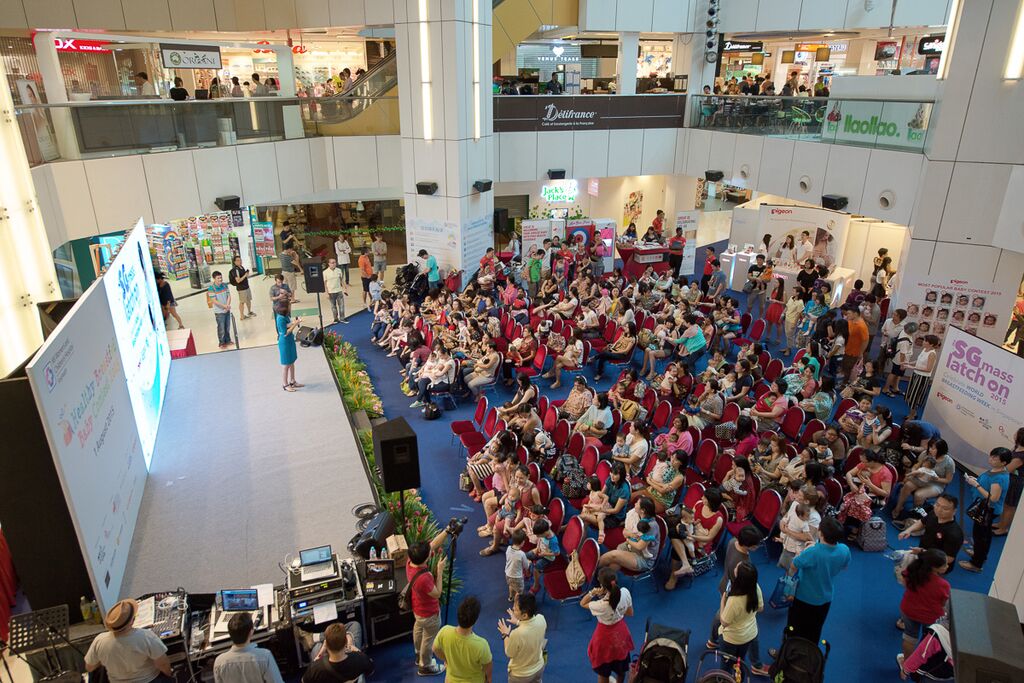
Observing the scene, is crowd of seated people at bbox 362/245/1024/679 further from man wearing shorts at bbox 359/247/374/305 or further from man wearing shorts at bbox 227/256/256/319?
man wearing shorts at bbox 227/256/256/319

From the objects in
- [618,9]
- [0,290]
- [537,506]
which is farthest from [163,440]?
[618,9]

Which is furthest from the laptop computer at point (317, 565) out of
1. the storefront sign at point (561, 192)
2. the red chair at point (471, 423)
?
the storefront sign at point (561, 192)

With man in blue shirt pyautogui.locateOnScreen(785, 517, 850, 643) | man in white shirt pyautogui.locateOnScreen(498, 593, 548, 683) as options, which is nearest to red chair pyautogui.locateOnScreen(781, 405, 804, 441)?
man in blue shirt pyautogui.locateOnScreen(785, 517, 850, 643)

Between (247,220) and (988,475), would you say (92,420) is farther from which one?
(247,220)

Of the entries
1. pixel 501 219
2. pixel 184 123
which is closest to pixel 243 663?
pixel 184 123

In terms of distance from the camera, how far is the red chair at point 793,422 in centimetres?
837

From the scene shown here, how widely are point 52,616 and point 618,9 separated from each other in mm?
18763

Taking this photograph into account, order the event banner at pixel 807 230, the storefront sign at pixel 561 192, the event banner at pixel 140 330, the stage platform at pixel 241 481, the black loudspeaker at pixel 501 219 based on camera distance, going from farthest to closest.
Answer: the storefront sign at pixel 561 192 → the black loudspeaker at pixel 501 219 → the event banner at pixel 807 230 → the event banner at pixel 140 330 → the stage platform at pixel 241 481

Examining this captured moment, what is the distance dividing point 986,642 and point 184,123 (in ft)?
50.3

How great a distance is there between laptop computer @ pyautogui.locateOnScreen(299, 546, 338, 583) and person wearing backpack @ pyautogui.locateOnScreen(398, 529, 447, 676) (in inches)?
27.8

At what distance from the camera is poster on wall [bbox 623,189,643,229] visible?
71.6ft

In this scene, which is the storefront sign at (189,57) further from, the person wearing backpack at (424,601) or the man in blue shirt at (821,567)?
the man in blue shirt at (821,567)

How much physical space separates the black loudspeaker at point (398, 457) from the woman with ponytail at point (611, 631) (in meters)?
2.26

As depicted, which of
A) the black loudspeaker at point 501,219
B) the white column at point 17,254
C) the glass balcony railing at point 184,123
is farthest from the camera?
the black loudspeaker at point 501,219
